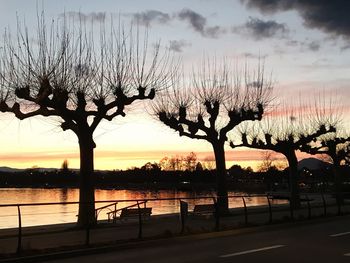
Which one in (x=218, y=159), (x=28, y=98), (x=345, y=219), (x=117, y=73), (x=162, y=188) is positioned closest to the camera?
(x=28, y=98)

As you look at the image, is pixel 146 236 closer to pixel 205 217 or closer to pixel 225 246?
pixel 225 246

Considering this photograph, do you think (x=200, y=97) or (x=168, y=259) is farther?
(x=200, y=97)

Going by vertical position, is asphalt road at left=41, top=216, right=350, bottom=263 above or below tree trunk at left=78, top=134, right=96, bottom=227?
below

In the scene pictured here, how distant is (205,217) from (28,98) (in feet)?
34.1

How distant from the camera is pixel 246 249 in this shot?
1389 centimetres

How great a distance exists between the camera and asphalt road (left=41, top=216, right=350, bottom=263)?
1212 cm

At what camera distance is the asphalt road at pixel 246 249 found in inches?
477

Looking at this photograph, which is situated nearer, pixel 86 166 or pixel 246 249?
pixel 246 249

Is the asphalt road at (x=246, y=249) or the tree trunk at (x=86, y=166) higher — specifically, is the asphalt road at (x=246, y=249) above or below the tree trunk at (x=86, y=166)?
below

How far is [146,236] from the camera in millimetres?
16344

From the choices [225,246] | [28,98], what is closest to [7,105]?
[28,98]

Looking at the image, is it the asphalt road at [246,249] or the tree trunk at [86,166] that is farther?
the tree trunk at [86,166]

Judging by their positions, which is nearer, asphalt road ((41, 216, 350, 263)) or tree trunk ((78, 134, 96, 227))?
asphalt road ((41, 216, 350, 263))

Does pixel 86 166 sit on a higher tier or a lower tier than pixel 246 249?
higher
